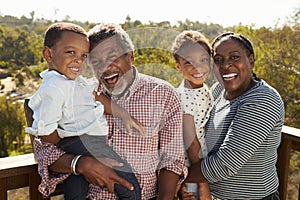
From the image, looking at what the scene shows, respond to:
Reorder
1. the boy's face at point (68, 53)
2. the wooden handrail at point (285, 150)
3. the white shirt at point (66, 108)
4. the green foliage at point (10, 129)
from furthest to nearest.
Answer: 1. the green foliage at point (10, 129)
2. the wooden handrail at point (285, 150)
3. the boy's face at point (68, 53)
4. the white shirt at point (66, 108)

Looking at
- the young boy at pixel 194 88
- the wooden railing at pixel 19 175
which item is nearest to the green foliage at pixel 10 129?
the wooden railing at pixel 19 175

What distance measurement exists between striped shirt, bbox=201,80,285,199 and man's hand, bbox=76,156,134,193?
0.47m

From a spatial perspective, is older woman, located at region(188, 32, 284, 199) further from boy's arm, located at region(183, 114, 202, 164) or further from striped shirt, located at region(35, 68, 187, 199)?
striped shirt, located at region(35, 68, 187, 199)

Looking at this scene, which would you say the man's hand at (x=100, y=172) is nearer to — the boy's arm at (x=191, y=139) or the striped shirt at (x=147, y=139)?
the striped shirt at (x=147, y=139)

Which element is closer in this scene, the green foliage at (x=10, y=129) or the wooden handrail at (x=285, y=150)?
the wooden handrail at (x=285, y=150)

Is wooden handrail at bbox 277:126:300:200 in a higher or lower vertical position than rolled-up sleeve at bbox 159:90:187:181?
lower

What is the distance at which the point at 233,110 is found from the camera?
1.80 meters

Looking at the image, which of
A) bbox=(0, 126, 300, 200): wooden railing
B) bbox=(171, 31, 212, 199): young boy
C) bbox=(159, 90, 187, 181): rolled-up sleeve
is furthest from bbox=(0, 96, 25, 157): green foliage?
bbox=(159, 90, 187, 181): rolled-up sleeve

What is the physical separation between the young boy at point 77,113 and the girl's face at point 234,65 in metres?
0.58

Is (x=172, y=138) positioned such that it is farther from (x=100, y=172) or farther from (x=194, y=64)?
(x=194, y=64)

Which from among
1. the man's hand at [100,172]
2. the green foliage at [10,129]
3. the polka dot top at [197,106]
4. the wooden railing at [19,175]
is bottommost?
the green foliage at [10,129]

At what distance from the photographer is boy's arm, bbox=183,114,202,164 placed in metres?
1.78

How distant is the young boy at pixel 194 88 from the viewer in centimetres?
183

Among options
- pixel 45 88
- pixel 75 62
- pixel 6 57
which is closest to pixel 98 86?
pixel 75 62
